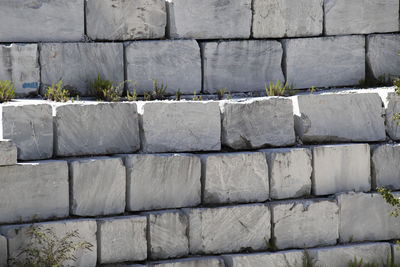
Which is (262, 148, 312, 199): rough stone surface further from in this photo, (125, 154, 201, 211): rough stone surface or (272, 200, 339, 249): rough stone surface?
(125, 154, 201, 211): rough stone surface

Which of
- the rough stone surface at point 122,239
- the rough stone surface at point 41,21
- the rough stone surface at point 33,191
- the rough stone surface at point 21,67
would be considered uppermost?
the rough stone surface at point 41,21

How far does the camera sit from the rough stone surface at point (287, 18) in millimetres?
9289

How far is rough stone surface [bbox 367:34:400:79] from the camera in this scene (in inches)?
381

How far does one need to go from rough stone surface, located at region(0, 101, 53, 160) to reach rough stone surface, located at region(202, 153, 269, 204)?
5.57 ft

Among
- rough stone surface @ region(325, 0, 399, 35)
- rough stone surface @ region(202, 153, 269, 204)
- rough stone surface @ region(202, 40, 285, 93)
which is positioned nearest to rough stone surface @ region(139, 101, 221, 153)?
rough stone surface @ region(202, 153, 269, 204)

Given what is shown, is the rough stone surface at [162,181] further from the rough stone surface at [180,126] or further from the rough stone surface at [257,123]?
the rough stone surface at [257,123]

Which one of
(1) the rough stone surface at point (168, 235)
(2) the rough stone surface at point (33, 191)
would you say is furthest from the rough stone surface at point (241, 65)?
(2) the rough stone surface at point (33, 191)

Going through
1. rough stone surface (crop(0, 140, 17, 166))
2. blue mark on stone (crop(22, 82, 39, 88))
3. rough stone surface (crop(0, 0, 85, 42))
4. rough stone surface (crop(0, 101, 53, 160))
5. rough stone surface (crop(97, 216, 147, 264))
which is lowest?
rough stone surface (crop(97, 216, 147, 264))

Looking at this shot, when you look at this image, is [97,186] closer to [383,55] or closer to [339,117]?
[339,117]

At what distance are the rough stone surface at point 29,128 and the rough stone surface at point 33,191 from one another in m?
0.20

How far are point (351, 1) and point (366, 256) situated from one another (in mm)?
3690

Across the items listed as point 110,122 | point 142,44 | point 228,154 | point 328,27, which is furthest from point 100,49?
point 328,27

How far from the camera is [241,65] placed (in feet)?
30.2

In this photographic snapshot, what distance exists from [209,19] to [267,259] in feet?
10.9
